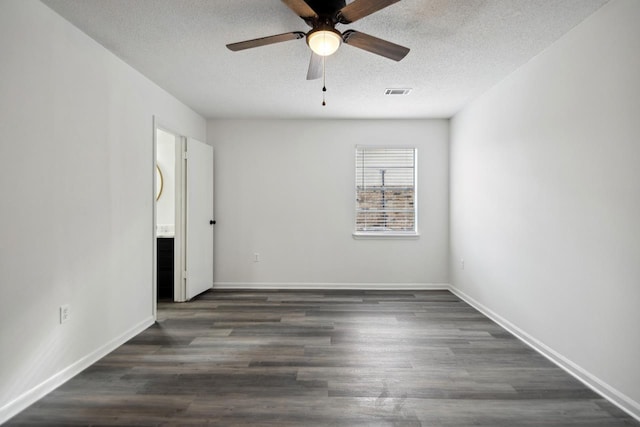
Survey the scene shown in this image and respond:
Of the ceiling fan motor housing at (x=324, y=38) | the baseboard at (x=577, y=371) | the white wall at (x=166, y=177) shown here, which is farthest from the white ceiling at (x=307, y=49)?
the baseboard at (x=577, y=371)

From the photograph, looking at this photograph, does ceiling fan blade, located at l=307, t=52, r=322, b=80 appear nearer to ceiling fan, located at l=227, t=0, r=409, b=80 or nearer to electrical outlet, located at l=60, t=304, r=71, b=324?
ceiling fan, located at l=227, t=0, r=409, b=80

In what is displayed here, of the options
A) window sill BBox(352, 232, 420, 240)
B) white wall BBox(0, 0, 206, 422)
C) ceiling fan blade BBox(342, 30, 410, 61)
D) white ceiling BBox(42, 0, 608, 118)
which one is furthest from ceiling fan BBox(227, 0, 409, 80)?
window sill BBox(352, 232, 420, 240)

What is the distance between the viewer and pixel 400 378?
7.34 ft

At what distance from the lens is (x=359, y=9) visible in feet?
5.73

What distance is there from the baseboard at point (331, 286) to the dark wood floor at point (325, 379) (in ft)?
3.78

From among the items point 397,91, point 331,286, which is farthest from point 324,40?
point 331,286

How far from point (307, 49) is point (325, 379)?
257 centimetres

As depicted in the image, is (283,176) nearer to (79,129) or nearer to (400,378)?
(79,129)

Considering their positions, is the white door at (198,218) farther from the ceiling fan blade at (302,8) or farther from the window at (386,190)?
the ceiling fan blade at (302,8)

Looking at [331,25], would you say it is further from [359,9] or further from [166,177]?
[166,177]

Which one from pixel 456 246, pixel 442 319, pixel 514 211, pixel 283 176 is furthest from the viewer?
pixel 283 176

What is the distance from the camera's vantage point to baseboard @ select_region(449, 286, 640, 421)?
189 centimetres

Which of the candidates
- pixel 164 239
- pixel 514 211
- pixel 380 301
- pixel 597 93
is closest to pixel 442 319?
pixel 380 301

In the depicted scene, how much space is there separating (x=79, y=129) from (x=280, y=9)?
173 cm
